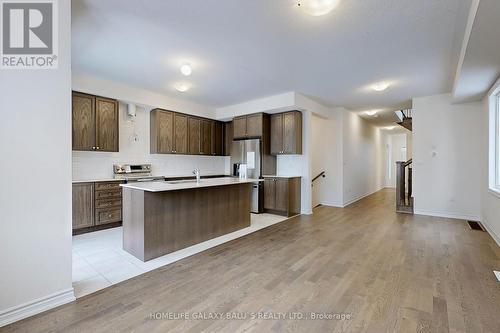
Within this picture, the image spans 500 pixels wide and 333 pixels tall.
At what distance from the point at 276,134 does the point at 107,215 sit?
12.7ft

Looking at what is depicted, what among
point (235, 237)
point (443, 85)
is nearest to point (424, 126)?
point (443, 85)

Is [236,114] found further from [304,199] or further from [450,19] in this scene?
[450,19]

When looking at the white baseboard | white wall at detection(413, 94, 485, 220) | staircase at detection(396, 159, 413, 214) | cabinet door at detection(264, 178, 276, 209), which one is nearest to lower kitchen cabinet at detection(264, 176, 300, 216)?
cabinet door at detection(264, 178, 276, 209)

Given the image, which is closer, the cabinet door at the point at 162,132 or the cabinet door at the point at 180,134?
the cabinet door at the point at 162,132

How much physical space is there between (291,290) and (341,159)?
4.91 meters

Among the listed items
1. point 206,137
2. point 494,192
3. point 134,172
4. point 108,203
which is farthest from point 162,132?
point 494,192

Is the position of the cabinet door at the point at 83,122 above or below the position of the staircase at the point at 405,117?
below

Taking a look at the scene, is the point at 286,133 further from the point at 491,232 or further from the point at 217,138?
the point at 491,232

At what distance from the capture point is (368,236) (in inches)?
150

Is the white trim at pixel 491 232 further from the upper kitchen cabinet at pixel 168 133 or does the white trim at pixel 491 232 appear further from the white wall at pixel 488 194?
the upper kitchen cabinet at pixel 168 133

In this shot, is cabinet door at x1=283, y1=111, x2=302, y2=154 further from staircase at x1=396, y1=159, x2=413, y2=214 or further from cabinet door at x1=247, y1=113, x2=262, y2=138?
staircase at x1=396, y1=159, x2=413, y2=214

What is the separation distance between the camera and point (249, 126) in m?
5.75

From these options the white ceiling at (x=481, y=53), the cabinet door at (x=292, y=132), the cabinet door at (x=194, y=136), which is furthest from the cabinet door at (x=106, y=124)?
the white ceiling at (x=481, y=53)

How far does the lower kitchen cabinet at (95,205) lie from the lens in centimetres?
387
